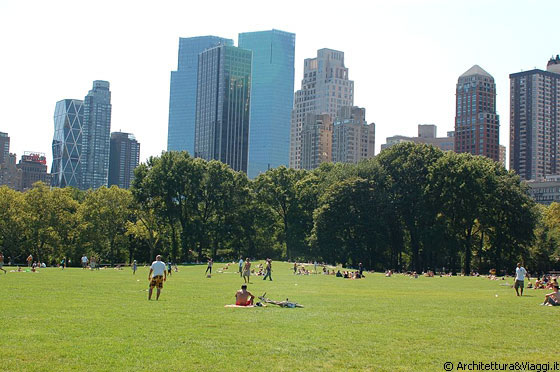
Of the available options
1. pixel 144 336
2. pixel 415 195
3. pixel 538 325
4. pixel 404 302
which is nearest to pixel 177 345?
pixel 144 336

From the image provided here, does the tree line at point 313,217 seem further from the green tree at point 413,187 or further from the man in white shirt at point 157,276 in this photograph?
the man in white shirt at point 157,276

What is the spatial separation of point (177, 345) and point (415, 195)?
2946 inches

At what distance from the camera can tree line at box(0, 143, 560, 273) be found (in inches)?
3238

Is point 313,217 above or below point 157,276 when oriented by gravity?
above

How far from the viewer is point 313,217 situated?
91812 millimetres

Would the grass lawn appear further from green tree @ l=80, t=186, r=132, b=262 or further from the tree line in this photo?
green tree @ l=80, t=186, r=132, b=262

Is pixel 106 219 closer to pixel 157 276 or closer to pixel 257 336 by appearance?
pixel 157 276

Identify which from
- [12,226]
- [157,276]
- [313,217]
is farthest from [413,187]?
[157,276]

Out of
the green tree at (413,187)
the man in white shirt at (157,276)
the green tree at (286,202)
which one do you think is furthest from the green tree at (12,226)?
the man in white shirt at (157,276)

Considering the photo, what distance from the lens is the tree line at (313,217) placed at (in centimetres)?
8225

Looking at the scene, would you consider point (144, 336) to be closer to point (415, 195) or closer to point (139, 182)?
point (415, 195)

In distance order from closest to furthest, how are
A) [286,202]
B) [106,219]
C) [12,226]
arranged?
[12,226], [106,219], [286,202]

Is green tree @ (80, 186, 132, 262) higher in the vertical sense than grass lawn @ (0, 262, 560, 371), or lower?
higher

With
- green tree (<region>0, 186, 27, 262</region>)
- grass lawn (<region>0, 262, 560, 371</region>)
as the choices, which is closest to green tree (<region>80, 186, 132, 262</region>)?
green tree (<region>0, 186, 27, 262</region>)
